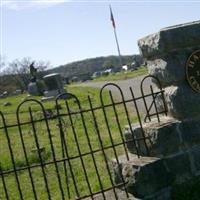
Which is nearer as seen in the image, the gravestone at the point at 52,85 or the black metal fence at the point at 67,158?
the black metal fence at the point at 67,158

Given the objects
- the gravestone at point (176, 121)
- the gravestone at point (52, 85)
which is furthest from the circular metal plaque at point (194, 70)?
the gravestone at point (52, 85)

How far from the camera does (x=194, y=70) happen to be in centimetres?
553

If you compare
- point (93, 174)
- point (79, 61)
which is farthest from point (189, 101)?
point (79, 61)

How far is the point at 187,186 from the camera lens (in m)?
5.50

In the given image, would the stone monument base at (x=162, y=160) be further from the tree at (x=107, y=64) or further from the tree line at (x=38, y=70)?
the tree at (x=107, y=64)

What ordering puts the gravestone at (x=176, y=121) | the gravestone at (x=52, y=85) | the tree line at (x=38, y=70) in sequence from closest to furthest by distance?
1. the gravestone at (x=176, y=121)
2. the gravestone at (x=52, y=85)
3. the tree line at (x=38, y=70)

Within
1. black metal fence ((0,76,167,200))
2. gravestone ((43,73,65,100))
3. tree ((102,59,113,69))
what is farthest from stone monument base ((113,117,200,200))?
tree ((102,59,113,69))

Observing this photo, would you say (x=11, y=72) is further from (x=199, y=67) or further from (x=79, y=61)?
(x=199, y=67)

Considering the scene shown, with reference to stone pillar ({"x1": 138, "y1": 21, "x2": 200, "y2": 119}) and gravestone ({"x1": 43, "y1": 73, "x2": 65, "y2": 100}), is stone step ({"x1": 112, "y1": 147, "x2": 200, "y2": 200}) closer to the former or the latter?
stone pillar ({"x1": 138, "y1": 21, "x2": 200, "y2": 119})

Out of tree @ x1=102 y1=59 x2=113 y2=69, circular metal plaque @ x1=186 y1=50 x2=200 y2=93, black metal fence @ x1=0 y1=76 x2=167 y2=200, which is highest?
tree @ x1=102 y1=59 x2=113 y2=69

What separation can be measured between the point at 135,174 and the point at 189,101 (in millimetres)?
1053

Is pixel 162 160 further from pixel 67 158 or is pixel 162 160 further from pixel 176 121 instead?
pixel 67 158

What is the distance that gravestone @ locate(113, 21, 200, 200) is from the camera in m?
A: 5.38

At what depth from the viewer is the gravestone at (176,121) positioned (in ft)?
17.7
